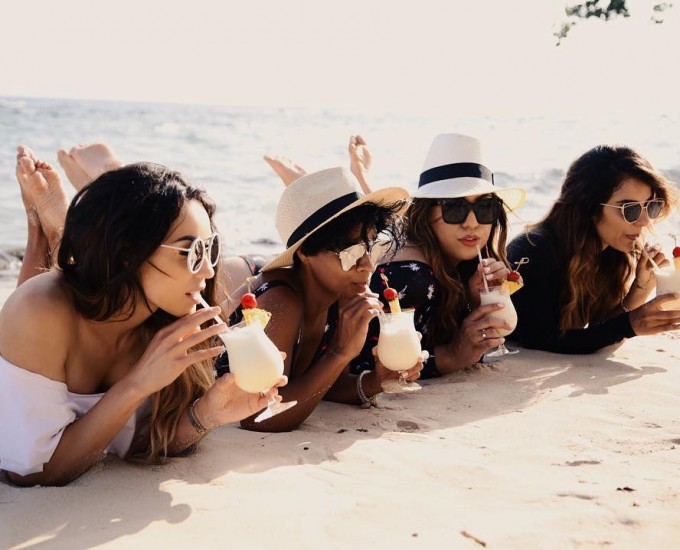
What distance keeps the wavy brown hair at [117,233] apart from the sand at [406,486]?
0.69 metres

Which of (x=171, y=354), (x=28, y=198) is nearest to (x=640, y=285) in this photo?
(x=171, y=354)

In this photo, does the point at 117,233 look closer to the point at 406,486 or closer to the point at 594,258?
the point at 406,486

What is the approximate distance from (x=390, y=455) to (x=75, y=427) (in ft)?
4.16

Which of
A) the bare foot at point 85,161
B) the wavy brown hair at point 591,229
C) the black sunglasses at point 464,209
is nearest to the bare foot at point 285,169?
the bare foot at point 85,161

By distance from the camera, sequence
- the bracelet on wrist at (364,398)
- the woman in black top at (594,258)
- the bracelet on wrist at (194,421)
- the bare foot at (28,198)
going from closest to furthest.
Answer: the bracelet on wrist at (194,421) < the bracelet on wrist at (364,398) < the bare foot at (28,198) < the woman in black top at (594,258)

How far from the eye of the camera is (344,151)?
24.1 m

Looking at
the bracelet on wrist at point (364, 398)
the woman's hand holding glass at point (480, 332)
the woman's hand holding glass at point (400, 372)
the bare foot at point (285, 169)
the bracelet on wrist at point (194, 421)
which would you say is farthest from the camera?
the bare foot at point (285, 169)

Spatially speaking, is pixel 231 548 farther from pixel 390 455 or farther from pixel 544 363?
pixel 544 363

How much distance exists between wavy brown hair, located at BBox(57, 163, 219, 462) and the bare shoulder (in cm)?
6

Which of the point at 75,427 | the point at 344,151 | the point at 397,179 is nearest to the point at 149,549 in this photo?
the point at 75,427

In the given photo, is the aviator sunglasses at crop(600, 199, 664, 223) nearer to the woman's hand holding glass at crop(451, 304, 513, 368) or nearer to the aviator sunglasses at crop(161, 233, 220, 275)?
the woman's hand holding glass at crop(451, 304, 513, 368)

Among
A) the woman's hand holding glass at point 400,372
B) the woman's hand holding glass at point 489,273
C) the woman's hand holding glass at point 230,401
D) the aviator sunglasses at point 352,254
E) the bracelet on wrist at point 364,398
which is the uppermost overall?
the aviator sunglasses at point 352,254

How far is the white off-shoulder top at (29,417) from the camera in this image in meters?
2.87

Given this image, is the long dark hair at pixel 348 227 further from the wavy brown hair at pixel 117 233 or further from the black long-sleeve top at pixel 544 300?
the black long-sleeve top at pixel 544 300
